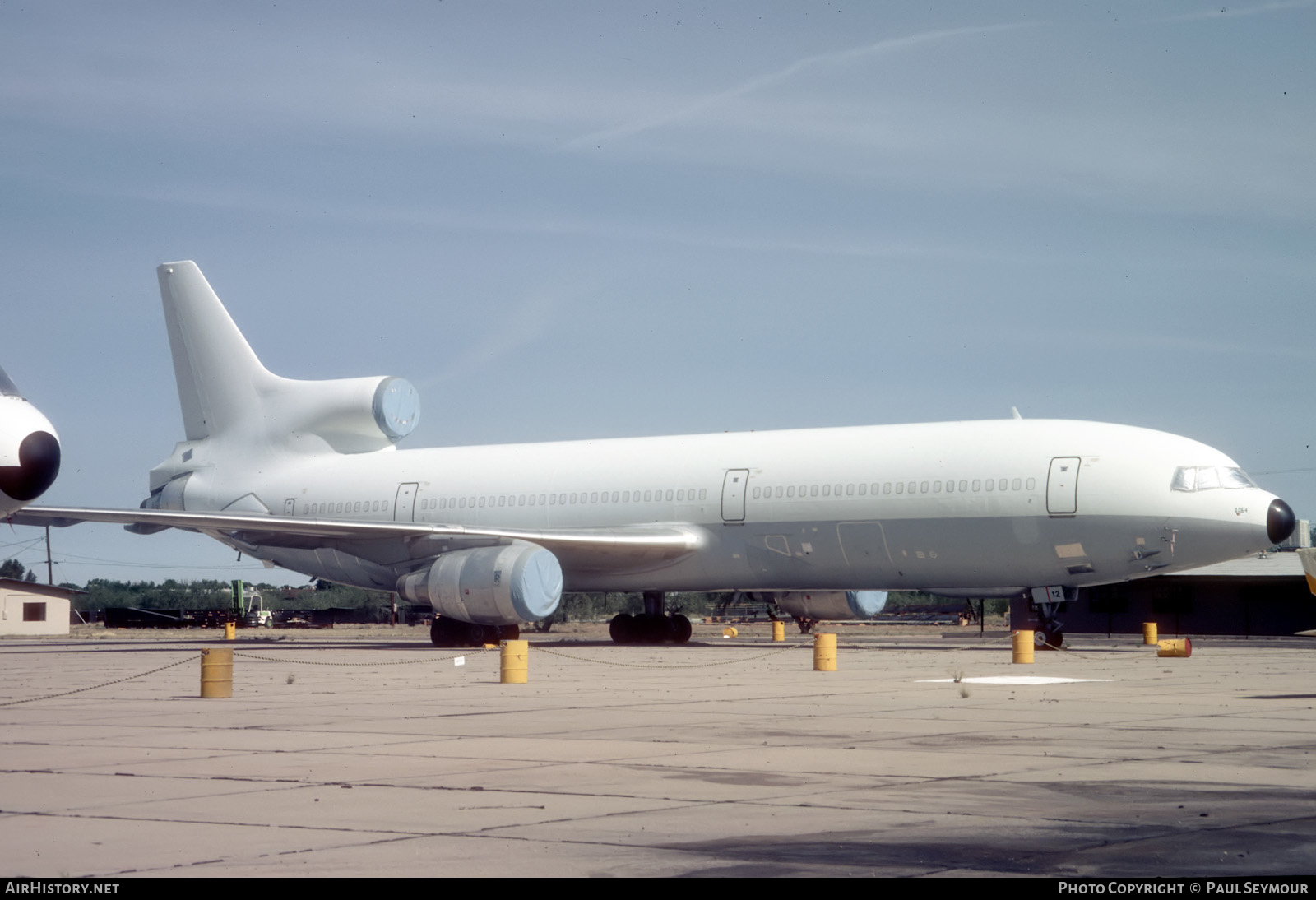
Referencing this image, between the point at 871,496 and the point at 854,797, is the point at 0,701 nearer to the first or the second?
the point at 854,797

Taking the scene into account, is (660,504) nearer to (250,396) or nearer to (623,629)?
(623,629)

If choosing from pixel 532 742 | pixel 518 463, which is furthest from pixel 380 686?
pixel 518 463

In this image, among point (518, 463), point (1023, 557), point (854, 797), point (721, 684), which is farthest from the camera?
point (518, 463)

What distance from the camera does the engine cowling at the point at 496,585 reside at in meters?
31.8

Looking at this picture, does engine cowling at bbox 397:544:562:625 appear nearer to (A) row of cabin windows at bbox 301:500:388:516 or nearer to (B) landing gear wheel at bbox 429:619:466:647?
(B) landing gear wheel at bbox 429:619:466:647

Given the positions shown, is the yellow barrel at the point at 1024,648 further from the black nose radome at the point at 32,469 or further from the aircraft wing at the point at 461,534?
the black nose radome at the point at 32,469

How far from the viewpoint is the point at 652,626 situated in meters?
37.6

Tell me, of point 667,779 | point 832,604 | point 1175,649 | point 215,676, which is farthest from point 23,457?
point 832,604

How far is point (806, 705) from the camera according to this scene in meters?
16.3

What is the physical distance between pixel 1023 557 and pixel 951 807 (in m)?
22.0

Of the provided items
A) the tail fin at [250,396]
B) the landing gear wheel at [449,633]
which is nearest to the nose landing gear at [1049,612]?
the landing gear wheel at [449,633]

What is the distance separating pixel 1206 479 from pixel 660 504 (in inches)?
458

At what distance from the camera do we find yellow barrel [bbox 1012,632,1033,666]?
2502 cm

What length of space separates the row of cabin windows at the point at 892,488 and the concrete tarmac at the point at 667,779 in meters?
9.65
